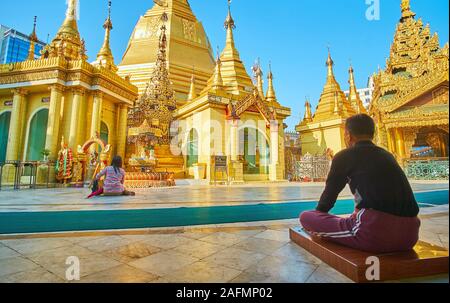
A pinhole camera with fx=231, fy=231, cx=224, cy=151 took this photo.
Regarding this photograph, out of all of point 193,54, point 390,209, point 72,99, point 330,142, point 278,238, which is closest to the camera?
point 390,209

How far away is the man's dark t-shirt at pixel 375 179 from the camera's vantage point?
137 centimetres

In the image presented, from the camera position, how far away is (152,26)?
A: 23453mm

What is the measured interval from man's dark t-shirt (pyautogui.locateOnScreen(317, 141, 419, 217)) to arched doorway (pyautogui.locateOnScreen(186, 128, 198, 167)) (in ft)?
41.7

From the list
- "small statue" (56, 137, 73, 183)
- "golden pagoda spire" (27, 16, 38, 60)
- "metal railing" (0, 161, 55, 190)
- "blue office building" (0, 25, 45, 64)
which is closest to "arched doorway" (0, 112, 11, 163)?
"metal railing" (0, 161, 55, 190)

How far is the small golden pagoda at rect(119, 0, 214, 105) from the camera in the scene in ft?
65.0

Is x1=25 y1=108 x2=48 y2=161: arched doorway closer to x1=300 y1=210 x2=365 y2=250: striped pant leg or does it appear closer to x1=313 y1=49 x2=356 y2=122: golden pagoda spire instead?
x1=300 y1=210 x2=365 y2=250: striped pant leg

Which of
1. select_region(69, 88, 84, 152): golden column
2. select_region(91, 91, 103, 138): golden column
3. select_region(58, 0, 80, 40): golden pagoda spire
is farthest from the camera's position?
select_region(58, 0, 80, 40): golden pagoda spire

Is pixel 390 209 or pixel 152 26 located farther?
pixel 152 26

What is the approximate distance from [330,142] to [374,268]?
17127mm

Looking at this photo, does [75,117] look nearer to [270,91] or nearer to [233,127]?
[233,127]

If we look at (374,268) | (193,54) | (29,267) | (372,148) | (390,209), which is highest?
(193,54)

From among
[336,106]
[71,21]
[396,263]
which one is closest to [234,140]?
[336,106]
